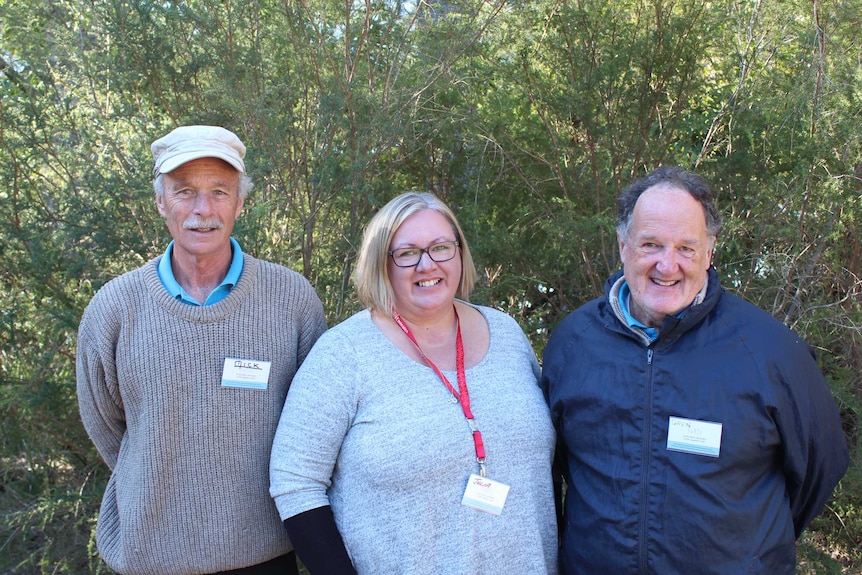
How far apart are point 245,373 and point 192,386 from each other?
16 cm

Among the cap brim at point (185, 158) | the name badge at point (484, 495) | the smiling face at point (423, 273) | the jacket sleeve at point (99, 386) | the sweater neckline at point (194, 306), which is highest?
the cap brim at point (185, 158)

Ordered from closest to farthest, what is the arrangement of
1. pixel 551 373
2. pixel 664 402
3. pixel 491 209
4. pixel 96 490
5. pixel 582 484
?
pixel 664 402 → pixel 582 484 → pixel 551 373 → pixel 96 490 → pixel 491 209

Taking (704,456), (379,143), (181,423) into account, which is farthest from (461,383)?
(379,143)

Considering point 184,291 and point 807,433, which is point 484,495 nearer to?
point 807,433

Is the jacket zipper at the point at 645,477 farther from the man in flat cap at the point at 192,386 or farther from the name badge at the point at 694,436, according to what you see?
the man in flat cap at the point at 192,386

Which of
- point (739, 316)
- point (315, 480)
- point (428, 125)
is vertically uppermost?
point (428, 125)

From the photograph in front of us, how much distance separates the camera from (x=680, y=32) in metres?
4.19

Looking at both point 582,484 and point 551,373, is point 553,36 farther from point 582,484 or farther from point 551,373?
point 582,484

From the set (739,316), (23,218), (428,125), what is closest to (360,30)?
(428,125)

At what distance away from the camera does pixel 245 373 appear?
2357mm

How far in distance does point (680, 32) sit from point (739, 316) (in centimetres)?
253

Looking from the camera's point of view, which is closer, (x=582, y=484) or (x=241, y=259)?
(x=582, y=484)

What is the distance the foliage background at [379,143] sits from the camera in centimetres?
393

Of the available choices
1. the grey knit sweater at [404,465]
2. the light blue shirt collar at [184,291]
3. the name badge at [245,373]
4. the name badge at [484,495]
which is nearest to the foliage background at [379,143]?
the light blue shirt collar at [184,291]
